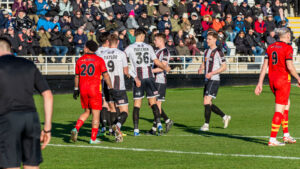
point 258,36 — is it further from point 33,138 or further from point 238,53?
point 33,138

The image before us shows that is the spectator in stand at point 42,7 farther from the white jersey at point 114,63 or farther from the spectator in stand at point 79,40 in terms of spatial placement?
the white jersey at point 114,63

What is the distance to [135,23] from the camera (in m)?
31.5

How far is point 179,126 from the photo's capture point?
1536 cm

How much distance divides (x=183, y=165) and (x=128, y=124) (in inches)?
266

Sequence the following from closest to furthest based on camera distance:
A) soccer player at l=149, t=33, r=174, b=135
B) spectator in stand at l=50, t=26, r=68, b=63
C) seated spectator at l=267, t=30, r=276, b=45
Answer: soccer player at l=149, t=33, r=174, b=135, spectator in stand at l=50, t=26, r=68, b=63, seated spectator at l=267, t=30, r=276, b=45

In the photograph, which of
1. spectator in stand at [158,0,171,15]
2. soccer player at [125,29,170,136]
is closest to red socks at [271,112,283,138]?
soccer player at [125,29,170,136]

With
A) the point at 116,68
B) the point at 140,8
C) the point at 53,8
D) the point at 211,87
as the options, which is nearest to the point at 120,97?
the point at 116,68

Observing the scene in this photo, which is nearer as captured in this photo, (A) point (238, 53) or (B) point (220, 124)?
(B) point (220, 124)

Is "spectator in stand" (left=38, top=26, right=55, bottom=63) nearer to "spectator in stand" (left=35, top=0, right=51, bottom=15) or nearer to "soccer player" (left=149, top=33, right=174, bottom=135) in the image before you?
"spectator in stand" (left=35, top=0, right=51, bottom=15)

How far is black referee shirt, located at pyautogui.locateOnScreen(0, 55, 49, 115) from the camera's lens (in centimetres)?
593

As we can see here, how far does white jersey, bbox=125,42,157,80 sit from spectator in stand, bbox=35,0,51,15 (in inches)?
701

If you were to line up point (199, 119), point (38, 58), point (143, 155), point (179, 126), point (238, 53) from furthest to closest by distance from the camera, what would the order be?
1. point (238, 53)
2. point (38, 58)
3. point (199, 119)
4. point (179, 126)
5. point (143, 155)

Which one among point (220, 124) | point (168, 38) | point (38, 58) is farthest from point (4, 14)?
point (220, 124)

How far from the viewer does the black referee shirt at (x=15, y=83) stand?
593cm
